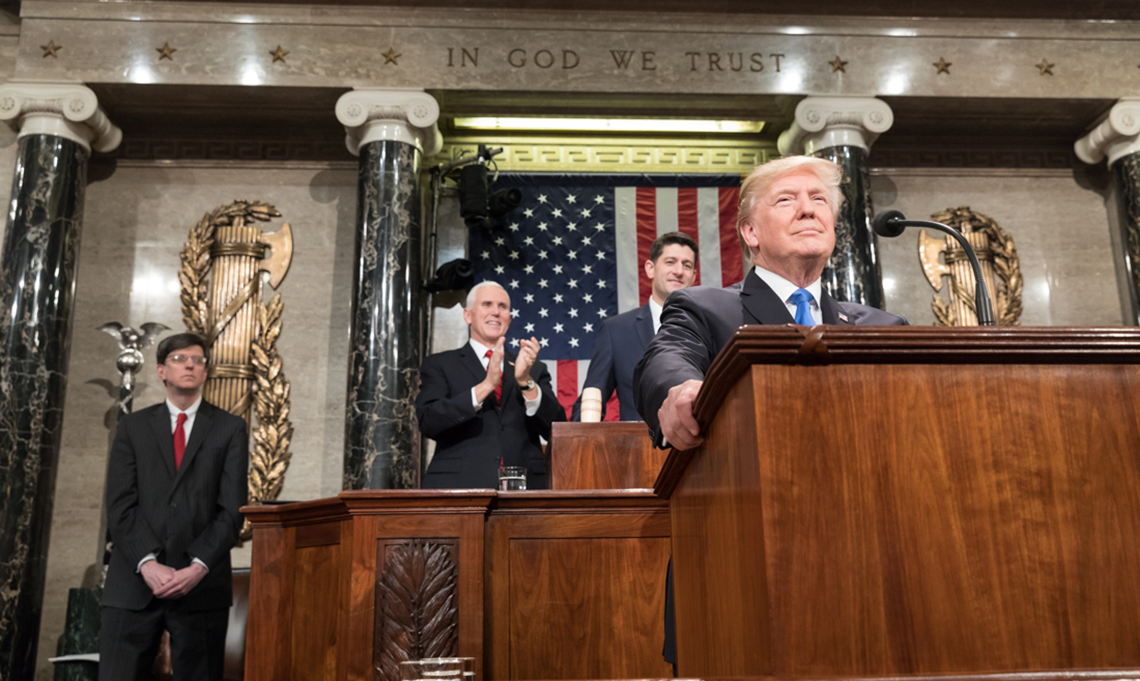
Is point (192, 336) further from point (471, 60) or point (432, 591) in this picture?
point (471, 60)

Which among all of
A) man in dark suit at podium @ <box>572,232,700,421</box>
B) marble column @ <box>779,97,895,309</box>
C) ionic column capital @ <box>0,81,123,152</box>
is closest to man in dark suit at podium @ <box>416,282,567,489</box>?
man in dark suit at podium @ <box>572,232,700,421</box>

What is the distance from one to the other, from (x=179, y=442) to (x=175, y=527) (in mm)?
451

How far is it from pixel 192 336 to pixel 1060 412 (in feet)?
14.7

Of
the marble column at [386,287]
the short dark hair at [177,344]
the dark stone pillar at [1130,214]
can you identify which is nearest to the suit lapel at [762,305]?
the short dark hair at [177,344]

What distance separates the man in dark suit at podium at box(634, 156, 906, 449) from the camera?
193 cm

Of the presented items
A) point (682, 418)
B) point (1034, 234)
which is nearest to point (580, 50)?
point (1034, 234)

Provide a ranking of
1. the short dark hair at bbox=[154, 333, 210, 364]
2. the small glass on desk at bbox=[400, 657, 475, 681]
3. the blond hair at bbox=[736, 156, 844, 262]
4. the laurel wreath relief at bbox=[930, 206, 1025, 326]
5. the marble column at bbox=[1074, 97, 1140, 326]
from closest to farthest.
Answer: the small glass on desk at bbox=[400, 657, 475, 681] → the blond hair at bbox=[736, 156, 844, 262] → the short dark hair at bbox=[154, 333, 210, 364] → the marble column at bbox=[1074, 97, 1140, 326] → the laurel wreath relief at bbox=[930, 206, 1025, 326]

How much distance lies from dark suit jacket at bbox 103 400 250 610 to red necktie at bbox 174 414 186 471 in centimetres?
3

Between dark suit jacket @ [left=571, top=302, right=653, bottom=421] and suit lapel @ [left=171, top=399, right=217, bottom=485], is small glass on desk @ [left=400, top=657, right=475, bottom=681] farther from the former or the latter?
suit lapel @ [left=171, top=399, right=217, bottom=485]

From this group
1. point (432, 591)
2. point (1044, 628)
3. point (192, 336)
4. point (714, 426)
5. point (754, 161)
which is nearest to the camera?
point (1044, 628)

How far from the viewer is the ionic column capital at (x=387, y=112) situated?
266 inches

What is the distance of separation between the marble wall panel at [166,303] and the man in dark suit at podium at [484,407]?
2.87 m

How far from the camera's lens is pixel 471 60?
6.98 meters

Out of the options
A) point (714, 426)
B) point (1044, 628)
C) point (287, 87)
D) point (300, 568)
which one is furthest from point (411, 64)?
point (1044, 628)
